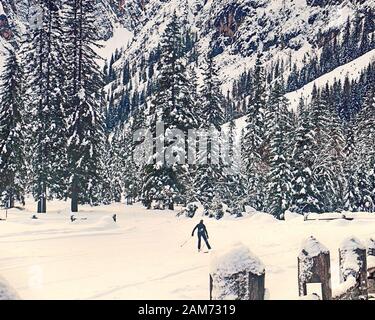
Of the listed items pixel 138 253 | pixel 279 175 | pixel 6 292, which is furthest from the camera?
pixel 279 175

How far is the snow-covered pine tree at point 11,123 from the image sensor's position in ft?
112

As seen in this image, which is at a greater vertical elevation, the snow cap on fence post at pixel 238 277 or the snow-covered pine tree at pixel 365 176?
the snow-covered pine tree at pixel 365 176

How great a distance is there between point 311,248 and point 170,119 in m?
29.4

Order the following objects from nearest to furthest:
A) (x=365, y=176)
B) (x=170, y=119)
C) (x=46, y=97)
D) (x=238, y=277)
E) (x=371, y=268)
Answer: (x=238, y=277), (x=371, y=268), (x=46, y=97), (x=170, y=119), (x=365, y=176)

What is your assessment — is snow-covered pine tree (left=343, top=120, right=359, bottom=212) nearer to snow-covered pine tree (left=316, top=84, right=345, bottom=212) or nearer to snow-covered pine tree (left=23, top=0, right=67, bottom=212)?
snow-covered pine tree (left=316, top=84, right=345, bottom=212)

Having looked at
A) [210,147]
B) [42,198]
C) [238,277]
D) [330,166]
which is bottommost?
[238,277]

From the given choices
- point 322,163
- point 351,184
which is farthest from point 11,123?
point 351,184

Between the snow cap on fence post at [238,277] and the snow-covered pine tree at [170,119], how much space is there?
1138 inches

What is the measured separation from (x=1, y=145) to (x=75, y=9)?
11.4 m

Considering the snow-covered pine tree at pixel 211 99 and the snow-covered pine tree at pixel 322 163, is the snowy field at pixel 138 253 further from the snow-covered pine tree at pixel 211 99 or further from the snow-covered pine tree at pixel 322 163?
the snow-covered pine tree at pixel 211 99

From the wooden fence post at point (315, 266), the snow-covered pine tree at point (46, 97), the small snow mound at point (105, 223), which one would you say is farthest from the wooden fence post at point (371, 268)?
the snow-covered pine tree at point (46, 97)

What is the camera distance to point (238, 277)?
3430mm

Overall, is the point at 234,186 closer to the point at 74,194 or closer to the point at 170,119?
the point at 170,119

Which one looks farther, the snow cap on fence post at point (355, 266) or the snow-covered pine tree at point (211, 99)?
the snow-covered pine tree at point (211, 99)
